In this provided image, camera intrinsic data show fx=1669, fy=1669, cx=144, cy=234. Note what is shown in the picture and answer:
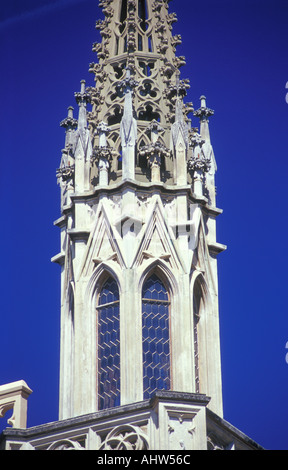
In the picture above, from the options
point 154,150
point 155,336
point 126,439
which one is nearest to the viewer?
point 126,439

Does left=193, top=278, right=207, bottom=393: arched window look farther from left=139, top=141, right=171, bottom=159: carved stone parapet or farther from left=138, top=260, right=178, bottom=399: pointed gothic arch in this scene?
left=139, top=141, right=171, bottom=159: carved stone parapet

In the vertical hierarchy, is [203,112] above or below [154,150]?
above

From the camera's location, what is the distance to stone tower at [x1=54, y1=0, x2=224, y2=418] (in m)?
43.1

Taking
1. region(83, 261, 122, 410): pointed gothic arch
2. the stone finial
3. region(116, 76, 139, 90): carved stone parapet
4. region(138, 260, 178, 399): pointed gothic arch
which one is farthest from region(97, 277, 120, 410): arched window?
the stone finial

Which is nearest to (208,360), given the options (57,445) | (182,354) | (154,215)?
(182,354)

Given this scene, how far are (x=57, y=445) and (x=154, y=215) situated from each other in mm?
8707

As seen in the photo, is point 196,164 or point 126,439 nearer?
point 126,439

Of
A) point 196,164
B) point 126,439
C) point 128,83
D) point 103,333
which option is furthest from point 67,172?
point 126,439

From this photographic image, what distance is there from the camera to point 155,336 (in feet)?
142

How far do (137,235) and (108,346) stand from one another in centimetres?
318

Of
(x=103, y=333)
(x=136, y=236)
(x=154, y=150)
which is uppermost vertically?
(x=154, y=150)

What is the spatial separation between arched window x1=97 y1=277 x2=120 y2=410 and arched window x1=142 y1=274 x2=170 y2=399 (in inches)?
28.7

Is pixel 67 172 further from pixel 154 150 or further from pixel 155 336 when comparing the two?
pixel 155 336
